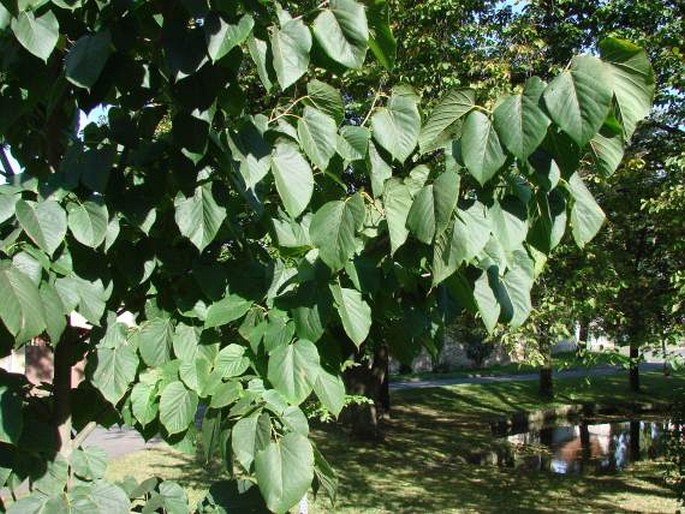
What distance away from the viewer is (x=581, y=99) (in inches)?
46.4

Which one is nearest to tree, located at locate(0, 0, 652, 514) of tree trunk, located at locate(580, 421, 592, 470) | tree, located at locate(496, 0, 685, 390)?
tree, located at locate(496, 0, 685, 390)

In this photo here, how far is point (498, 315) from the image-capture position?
1473 mm

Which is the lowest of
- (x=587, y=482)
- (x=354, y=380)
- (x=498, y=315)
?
(x=587, y=482)

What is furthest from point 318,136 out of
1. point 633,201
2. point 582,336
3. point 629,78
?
point 582,336

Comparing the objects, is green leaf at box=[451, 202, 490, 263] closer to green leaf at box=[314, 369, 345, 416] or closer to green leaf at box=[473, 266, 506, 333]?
green leaf at box=[473, 266, 506, 333]

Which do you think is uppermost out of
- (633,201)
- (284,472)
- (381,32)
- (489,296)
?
(633,201)

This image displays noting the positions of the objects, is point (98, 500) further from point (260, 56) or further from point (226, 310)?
point (260, 56)

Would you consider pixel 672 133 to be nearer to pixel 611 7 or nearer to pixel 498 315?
pixel 611 7

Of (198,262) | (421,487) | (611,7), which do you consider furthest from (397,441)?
(198,262)

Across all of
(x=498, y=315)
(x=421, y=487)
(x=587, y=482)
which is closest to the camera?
(x=498, y=315)

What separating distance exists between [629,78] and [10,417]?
1.37m

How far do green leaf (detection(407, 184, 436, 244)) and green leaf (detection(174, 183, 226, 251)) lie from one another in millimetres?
496

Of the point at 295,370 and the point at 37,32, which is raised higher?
the point at 37,32

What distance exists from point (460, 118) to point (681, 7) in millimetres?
8212
